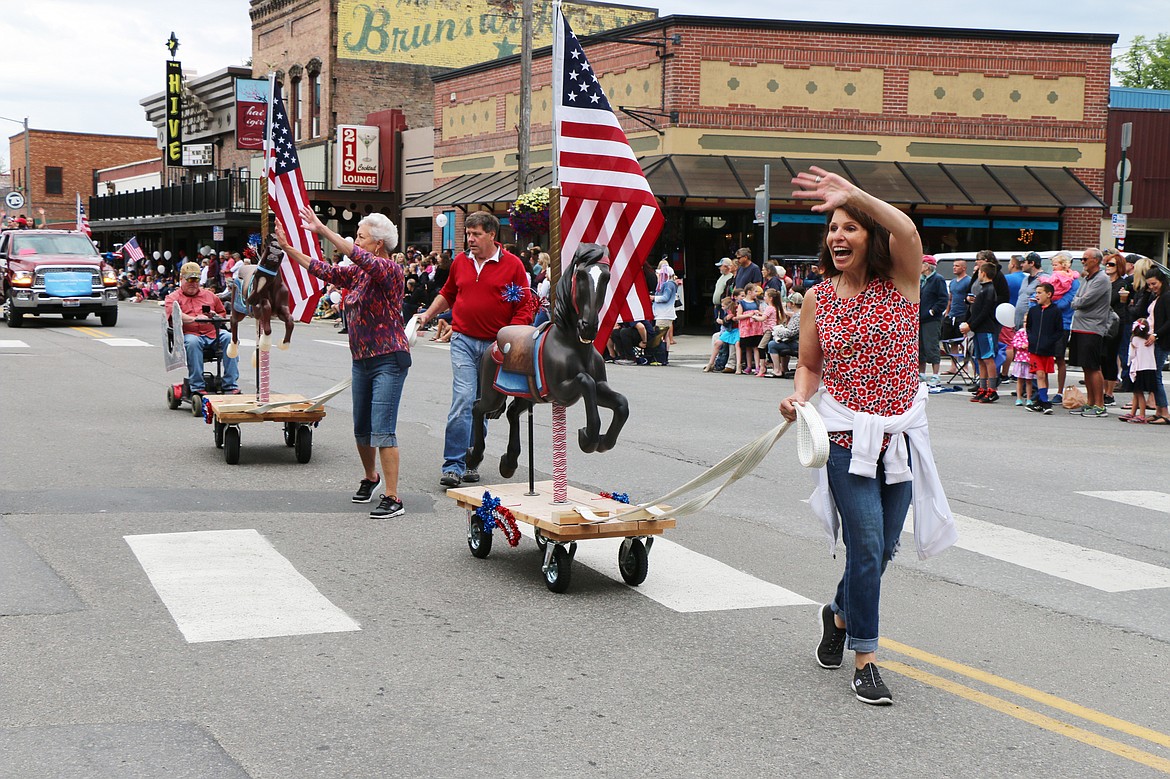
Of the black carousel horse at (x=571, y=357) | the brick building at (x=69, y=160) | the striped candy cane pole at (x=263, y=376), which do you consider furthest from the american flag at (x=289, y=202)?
the brick building at (x=69, y=160)

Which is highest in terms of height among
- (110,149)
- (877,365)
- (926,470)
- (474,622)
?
(110,149)

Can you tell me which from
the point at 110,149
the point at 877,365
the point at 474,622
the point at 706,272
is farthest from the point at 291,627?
the point at 110,149

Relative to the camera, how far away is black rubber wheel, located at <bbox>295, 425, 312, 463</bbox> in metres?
10.9

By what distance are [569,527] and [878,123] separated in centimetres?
2662

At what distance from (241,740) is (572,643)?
5.73 ft

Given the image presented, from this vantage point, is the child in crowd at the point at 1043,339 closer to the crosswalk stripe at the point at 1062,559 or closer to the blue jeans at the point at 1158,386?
the blue jeans at the point at 1158,386

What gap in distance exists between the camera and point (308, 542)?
312 inches

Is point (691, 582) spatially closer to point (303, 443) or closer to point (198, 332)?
point (303, 443)

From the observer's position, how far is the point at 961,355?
2127 cm

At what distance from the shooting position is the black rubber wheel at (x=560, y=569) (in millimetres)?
6789

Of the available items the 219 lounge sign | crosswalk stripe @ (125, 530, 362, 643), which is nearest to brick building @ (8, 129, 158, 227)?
the 219 lounge sign

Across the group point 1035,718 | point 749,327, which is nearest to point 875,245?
point 1035,718

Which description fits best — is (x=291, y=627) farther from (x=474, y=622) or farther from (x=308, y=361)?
(x=308, y=361)

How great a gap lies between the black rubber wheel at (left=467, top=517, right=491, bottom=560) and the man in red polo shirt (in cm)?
163
